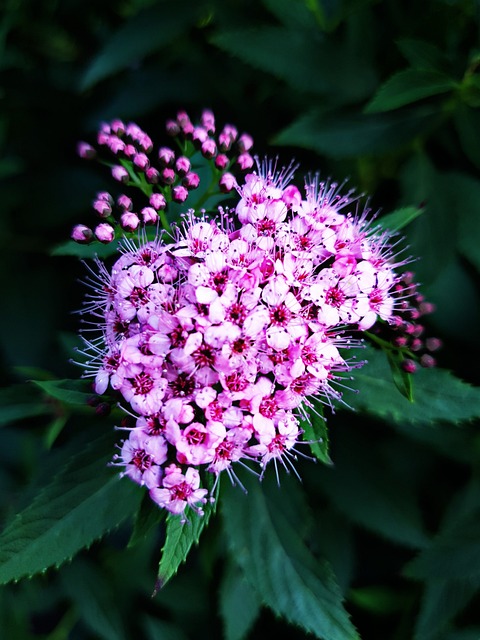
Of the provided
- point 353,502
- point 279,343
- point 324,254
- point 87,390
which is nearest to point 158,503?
point 87,390

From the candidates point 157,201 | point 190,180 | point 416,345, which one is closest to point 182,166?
point 190,180

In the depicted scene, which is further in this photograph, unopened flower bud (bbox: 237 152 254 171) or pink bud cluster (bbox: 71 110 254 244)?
unopened flower bud (bbox: 237 152 254 171)

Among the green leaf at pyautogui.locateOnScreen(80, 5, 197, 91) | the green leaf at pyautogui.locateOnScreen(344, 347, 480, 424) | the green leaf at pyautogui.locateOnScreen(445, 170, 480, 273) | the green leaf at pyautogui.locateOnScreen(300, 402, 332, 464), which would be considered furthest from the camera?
the green leaf at pyautogui.locateOnScreen(80, 5, 197, 91)

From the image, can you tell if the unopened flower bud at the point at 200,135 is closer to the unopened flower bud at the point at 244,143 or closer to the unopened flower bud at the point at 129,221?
the unopened flower bud at the point at 244,143

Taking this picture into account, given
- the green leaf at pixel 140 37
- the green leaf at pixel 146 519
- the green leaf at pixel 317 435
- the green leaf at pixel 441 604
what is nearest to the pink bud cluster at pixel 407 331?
the green leaf at pixel 317 435

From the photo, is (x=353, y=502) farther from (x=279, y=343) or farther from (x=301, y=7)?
(x=301, y=7)

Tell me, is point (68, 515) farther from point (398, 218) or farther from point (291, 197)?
point (398, 218)

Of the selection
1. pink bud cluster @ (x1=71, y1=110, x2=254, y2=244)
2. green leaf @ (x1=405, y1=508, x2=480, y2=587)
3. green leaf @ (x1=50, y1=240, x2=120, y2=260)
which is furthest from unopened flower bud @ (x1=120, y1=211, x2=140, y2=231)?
green leaf @ (x1=405, y1=508, x2=480, y2=587)

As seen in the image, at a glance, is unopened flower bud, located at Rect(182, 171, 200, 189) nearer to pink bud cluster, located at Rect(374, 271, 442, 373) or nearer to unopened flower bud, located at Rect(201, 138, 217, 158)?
unopened flower bud, located at Rect(201, 138, 217, 158)
